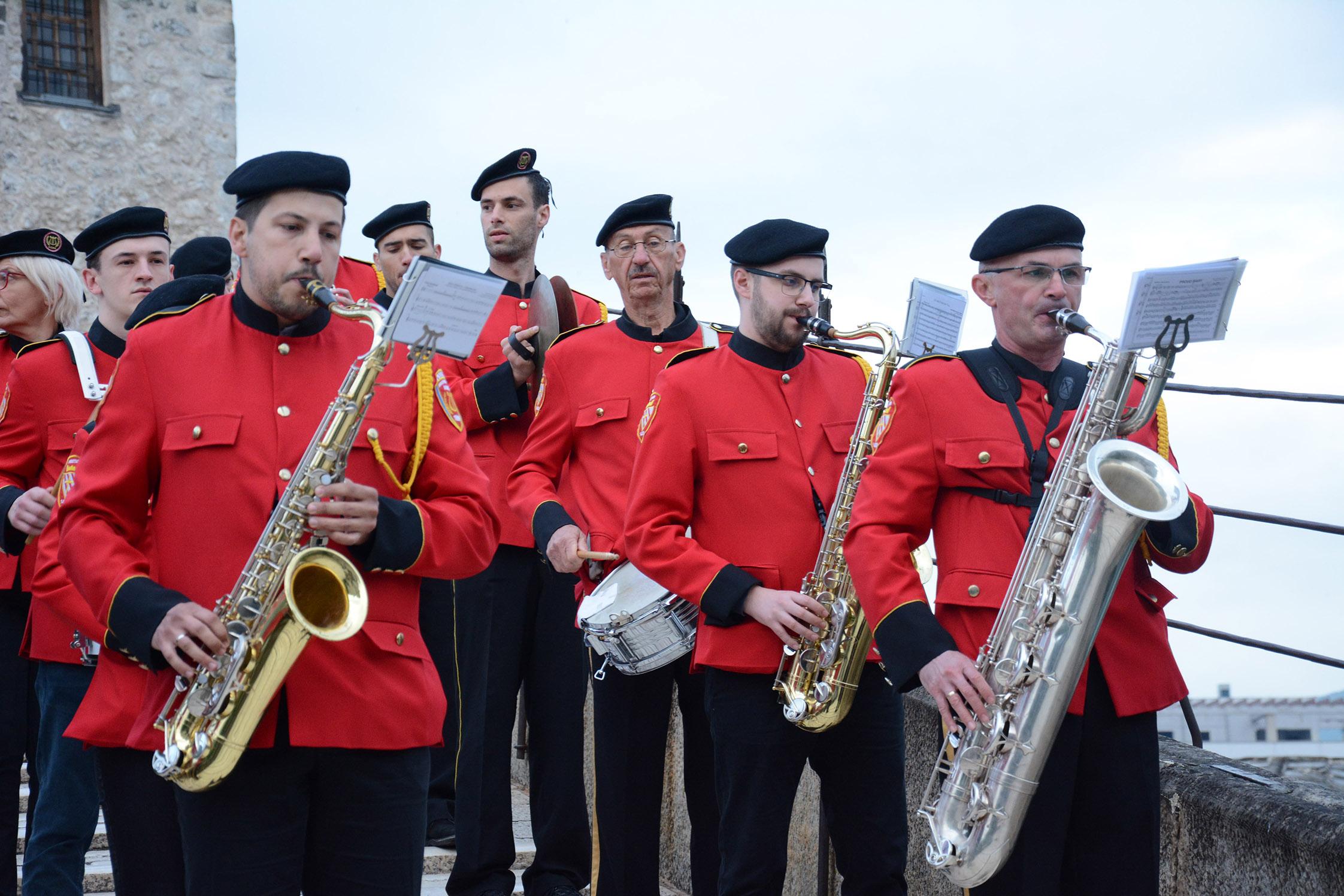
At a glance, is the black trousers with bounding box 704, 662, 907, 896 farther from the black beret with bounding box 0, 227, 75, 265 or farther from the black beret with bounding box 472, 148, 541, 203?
the black beret with bounding box 0, 227, 75, 265

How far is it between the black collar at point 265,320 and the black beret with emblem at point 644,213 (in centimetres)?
189

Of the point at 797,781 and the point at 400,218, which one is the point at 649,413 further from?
the point at 400,218

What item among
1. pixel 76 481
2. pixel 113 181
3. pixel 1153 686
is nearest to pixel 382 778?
pixel 76 481

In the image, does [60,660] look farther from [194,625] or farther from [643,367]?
[643,367]

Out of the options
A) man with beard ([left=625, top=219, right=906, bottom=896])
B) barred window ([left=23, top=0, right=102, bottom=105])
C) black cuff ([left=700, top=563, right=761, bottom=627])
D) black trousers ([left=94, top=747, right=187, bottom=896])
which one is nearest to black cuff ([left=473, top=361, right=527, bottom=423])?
man with beard ([left=625, top=219, right=906, bottom=896])

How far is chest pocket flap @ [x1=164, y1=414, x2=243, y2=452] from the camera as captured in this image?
9.05 feet

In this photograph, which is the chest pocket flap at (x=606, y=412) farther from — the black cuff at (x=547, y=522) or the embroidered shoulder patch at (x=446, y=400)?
the embroidered shoulder patch at (x=446, y=400)

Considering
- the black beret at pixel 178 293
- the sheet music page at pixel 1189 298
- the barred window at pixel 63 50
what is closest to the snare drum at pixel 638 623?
the black beret at pixel 178 293

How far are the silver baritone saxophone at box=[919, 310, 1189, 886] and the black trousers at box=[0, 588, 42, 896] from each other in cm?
277

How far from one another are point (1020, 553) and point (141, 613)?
5.82ft

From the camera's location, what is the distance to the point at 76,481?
2811 mm

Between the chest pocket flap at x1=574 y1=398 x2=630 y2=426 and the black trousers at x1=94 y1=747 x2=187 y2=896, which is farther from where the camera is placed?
the chest pocket flap at x1=574 y1=398 x2=630 y2=426

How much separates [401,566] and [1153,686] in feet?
5.13

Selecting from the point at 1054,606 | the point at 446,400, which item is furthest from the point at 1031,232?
the point at 446,400
